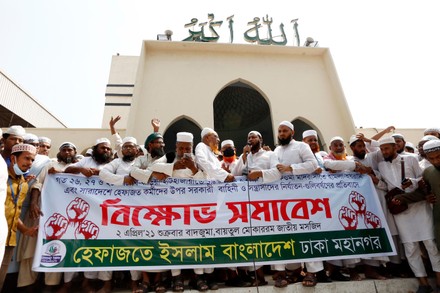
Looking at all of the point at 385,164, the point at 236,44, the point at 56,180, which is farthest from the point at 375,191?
the point at 236,44

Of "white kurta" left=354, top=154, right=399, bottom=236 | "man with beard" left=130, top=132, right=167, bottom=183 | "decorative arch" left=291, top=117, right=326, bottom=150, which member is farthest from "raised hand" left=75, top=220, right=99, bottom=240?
"decorative arch" left=291, top=117, right=326, bottom=150

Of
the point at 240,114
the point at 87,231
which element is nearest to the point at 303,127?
the point at 240,114

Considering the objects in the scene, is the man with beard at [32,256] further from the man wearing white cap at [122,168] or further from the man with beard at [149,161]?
the man with beard at [149,161]

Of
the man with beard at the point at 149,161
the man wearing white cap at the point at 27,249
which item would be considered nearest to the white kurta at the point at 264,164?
the man with beard at the point at 149,161

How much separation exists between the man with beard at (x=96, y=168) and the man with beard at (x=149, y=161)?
0.48 m

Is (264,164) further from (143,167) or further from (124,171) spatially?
(124,171)

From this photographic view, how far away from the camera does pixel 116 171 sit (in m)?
3.21

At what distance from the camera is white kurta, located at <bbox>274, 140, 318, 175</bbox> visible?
3137 millimetres

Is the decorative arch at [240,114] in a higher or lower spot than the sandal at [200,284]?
higher

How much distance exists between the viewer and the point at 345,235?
301 cm

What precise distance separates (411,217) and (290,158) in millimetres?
1485

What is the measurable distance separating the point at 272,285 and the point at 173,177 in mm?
1589

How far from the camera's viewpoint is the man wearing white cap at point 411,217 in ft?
9.14

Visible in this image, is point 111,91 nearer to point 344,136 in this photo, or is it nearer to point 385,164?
point 344,136
